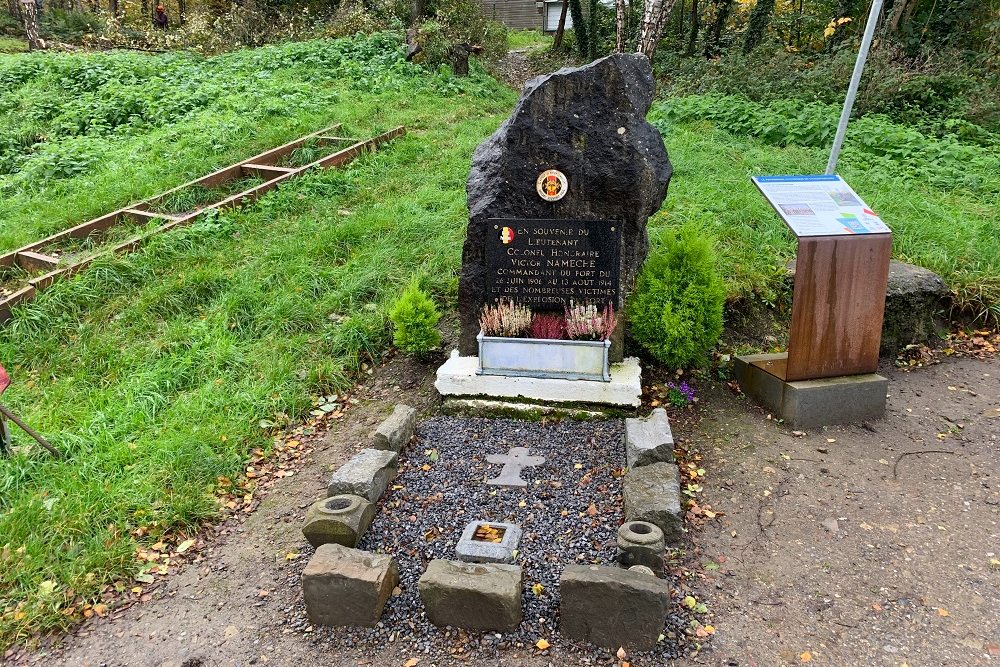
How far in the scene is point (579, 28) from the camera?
19.3 metres

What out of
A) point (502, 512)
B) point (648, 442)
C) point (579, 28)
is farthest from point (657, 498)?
point (579, 28)

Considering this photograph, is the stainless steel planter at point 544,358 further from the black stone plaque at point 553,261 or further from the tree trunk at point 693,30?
the tree trunk at point 693,30

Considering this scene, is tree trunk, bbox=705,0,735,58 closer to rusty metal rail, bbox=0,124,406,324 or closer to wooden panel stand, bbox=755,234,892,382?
rusty metal rail, bbox=0,124,406,324

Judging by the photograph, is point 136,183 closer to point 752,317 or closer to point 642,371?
point 642,371

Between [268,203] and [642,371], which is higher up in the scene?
[268,203]

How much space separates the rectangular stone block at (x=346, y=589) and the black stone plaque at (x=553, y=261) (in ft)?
7.75

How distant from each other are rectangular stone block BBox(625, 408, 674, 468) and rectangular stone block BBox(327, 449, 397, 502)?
145cm

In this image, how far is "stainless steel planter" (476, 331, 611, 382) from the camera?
4.72 meters

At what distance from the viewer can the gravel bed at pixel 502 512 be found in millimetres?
3053

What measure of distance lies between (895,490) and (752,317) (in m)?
2.22

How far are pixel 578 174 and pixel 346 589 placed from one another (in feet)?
10.3

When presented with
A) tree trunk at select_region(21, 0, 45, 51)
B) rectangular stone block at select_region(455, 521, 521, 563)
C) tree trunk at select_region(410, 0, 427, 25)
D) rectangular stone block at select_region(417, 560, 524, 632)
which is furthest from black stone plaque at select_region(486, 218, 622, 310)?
tree trunk at select_region(21, 0, 45, 51)

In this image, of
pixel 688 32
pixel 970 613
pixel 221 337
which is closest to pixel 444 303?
pixel 221 337

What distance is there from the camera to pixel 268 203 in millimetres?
8148
